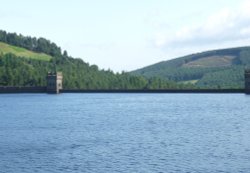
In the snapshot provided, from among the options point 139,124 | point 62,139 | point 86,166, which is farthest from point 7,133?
point 86,166

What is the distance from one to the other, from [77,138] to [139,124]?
2540 cm

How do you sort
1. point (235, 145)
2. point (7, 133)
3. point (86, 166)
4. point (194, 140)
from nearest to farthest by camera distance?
point (86, 166), point (235, 145), point (194, 140), point (7, 133)

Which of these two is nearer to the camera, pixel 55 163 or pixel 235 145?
pixel 55 163

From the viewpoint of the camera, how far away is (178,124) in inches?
4146

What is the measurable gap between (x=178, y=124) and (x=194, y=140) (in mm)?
27193

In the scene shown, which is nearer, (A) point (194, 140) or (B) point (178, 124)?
(A) point (194, 140)

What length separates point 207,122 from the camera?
108250mm

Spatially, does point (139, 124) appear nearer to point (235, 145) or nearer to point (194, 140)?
point (194, 140)

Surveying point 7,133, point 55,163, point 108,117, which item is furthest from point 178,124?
point 55,163

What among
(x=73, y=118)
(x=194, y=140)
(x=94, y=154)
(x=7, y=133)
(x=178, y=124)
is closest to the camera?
(x=94, y=154)

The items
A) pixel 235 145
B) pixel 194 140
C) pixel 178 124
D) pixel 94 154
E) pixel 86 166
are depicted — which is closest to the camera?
pixel 86 166

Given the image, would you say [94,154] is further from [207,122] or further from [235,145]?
[207,122]

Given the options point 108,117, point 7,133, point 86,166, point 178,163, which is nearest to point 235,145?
point 178,163

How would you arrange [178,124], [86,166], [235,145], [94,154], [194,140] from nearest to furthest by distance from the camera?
[86,166], [94,154], [235,145], [194,140], [178,124]
